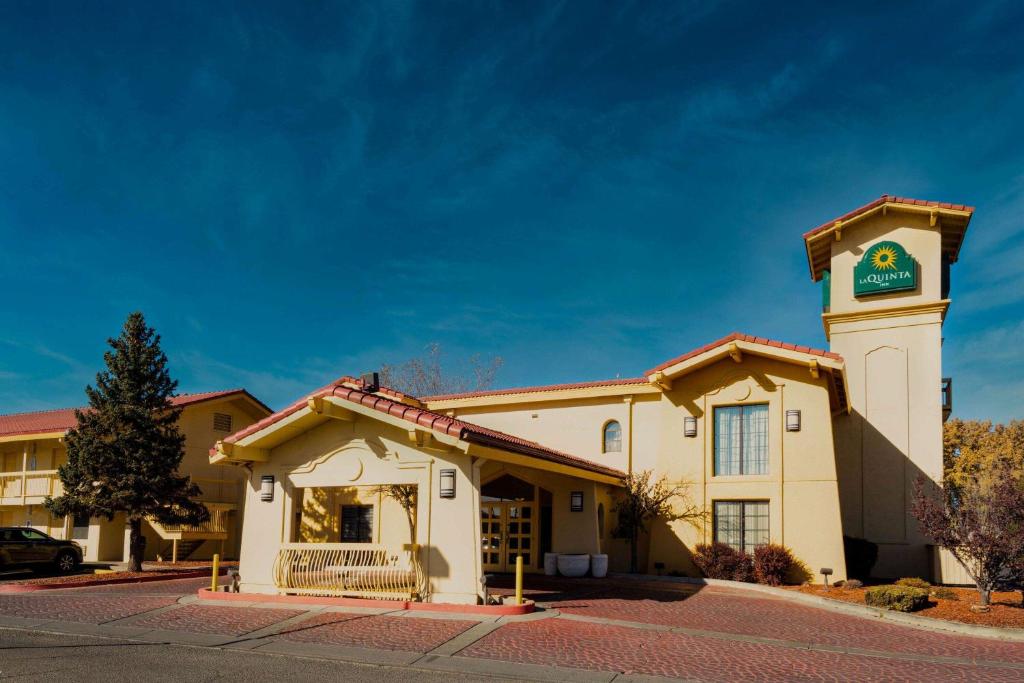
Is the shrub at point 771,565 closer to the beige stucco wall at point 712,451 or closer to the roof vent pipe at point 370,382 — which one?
the beige stucco wall at point 712,451

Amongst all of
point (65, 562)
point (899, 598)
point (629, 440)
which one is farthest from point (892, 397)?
point (65, 562)

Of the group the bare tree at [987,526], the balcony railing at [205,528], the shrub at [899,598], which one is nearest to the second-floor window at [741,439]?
the bare tree at [987,526]

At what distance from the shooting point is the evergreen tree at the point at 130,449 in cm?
2178

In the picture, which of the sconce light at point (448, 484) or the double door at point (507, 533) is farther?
the double door at point (507, 533)

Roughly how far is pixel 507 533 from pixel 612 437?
4.07 metres

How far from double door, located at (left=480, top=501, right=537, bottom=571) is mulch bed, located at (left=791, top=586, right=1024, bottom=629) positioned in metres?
7.20

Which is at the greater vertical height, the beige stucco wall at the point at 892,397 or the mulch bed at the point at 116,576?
the beige stucco wall at the point at 892,397

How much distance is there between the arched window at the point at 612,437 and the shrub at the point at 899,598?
8.90 meters

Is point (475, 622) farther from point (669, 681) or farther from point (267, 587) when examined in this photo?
point (267, 587)

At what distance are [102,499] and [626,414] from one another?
1429cm

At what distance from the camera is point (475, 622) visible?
13.0m

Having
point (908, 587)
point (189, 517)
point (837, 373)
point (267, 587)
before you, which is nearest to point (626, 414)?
point (837, 373)

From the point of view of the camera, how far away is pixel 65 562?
2259cm

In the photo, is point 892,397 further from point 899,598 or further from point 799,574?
point 899,598
